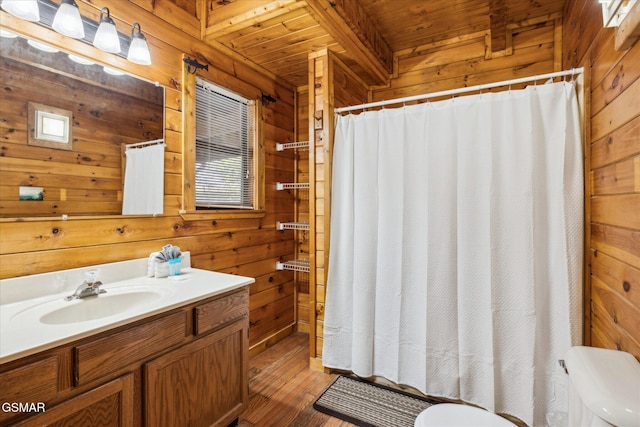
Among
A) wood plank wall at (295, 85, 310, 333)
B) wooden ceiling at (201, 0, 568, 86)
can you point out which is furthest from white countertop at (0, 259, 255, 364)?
wooden ceiling at (201, 0, 568, 86)

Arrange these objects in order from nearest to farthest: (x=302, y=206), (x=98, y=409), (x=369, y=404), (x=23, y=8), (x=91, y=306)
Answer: (x=98, y=409) → (x=23, y=8) → (x=91, y=306) → (x=369, y=404) → (x=302, y=206)

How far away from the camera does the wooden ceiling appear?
1874 mm

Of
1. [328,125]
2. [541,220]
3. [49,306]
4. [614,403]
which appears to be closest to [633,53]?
[541,220]

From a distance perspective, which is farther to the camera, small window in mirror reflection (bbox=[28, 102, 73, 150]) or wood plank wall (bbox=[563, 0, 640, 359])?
small window in mirror reflection (bbox=[28, 102, 73, 150])

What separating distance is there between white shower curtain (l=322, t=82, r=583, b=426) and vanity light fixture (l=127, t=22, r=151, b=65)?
4.10 ft

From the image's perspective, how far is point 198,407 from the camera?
4.63 feet

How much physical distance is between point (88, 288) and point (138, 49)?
1215 millimetres

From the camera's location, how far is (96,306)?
1.37 metres

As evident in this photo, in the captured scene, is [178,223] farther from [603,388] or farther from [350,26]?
[603,388]

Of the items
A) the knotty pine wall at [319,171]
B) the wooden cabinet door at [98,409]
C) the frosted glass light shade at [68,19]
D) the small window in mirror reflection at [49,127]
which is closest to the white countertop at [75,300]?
the wooden cabinet door at [98,409]

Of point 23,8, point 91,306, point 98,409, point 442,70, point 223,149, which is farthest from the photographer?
point 442,70

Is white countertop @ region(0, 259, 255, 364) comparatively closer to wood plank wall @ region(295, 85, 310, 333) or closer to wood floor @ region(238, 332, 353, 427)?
wood floor @ region(238, 332, 353, 427)

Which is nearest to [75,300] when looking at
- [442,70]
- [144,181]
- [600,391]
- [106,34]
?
[144,181]

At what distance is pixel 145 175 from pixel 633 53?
87.0 inches
